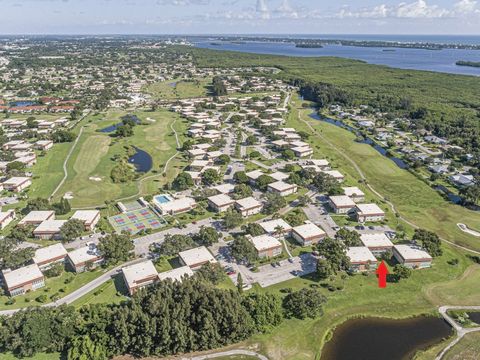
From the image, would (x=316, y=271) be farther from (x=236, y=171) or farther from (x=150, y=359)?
(x=236, y=171)

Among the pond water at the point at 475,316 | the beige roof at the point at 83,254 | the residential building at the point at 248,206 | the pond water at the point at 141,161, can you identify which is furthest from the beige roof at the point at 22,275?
the pond water at the point at 475,316

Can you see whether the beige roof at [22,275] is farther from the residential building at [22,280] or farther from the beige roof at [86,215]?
the beige roof at [86,215]

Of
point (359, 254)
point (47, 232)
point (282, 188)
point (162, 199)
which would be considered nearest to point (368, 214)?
point (359, 254)

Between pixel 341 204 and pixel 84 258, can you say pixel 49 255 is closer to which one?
pixel 84 258

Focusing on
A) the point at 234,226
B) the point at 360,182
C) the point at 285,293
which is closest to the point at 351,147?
the point at 360,182

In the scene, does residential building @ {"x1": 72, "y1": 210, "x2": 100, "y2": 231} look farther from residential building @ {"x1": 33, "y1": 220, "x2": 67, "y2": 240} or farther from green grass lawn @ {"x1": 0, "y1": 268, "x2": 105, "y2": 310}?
green grass lawn @ {"x1": 0, "y1": 268, "x2": 105, "y2": 310}

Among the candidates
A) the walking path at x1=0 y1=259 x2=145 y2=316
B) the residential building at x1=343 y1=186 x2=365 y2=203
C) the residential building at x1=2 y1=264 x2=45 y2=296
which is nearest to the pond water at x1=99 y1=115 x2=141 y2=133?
the residential building at x1=2 y1=264 x2=45 y2=296
